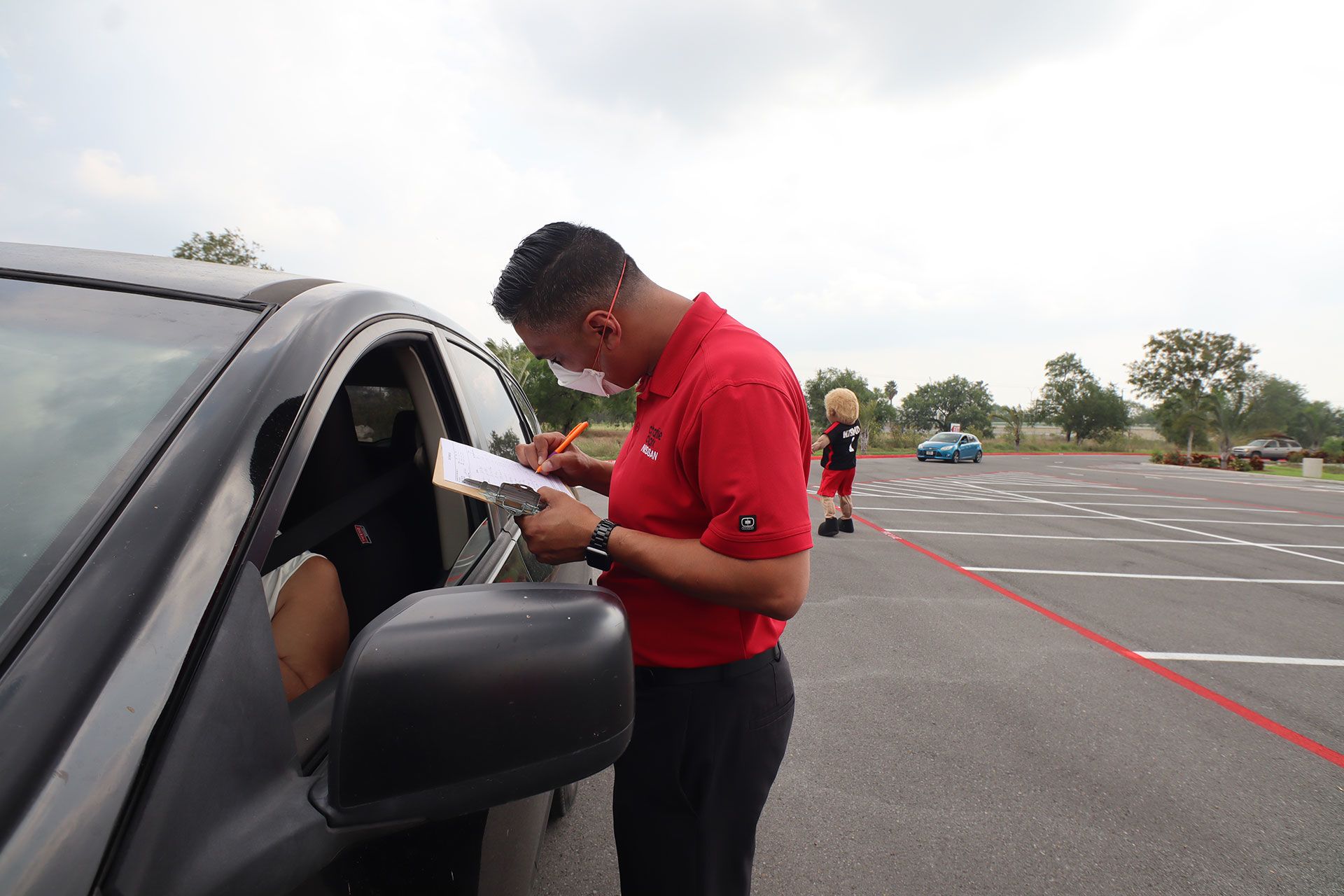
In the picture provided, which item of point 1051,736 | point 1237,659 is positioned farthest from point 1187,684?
point 1051,736

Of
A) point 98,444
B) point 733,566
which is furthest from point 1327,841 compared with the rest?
point 98,444

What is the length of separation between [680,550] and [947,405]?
299 feet

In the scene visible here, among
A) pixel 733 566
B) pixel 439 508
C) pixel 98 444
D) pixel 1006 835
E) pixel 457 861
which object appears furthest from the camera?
pixel 1006 835

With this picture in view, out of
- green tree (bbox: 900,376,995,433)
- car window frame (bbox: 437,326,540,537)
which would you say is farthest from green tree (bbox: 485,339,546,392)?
green tree (bbox: 900,376,995,433)

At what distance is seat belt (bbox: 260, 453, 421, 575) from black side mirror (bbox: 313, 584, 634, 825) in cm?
63

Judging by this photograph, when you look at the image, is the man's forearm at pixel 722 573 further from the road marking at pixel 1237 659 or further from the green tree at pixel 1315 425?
the green tree at pixel 1315 425

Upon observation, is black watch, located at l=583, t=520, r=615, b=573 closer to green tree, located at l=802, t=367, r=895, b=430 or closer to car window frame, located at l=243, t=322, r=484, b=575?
car window frame, located at l=243, t=322, r=484, b=575

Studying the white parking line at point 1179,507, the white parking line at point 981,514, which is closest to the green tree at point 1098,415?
the white parking line at point 1179,507

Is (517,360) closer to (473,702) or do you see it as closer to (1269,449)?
(473,702)

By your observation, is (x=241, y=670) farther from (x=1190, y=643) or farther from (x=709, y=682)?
(x=1190, y=643)

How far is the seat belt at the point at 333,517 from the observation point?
4.48 ft

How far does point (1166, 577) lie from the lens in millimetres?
6715

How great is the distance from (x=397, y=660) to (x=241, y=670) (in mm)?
226

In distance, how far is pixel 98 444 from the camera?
88cm
